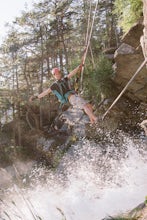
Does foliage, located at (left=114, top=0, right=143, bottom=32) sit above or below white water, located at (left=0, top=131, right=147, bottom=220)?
above

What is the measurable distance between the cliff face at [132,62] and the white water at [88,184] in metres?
2.72

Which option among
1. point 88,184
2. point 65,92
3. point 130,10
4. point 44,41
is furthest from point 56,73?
point 44,41

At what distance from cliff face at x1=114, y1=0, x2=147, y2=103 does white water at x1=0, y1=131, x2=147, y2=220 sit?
2719 mm

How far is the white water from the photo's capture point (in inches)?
373

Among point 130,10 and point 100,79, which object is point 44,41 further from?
point 130,10

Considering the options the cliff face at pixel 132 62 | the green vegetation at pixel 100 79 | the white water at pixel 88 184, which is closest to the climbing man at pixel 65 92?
the white water at pixel 88 184

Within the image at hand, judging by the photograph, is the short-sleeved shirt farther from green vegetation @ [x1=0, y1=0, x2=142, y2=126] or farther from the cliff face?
green vegetation @ [x1=0, y1=0, x2=142, y2=126]

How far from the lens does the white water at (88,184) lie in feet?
31.0

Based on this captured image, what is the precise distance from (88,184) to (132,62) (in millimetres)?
6485

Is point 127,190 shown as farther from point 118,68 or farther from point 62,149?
point 62,149

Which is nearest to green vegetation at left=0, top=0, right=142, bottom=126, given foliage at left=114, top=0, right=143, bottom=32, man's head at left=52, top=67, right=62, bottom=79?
foliage at left=114, top=0, right=143, bottom=32

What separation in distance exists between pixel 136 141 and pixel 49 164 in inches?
286

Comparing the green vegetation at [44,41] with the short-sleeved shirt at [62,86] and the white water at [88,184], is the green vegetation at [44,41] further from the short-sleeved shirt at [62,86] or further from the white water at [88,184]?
the short-sleeved shirt at [62,86]

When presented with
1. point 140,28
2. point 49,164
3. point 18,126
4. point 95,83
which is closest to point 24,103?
point 18,126
